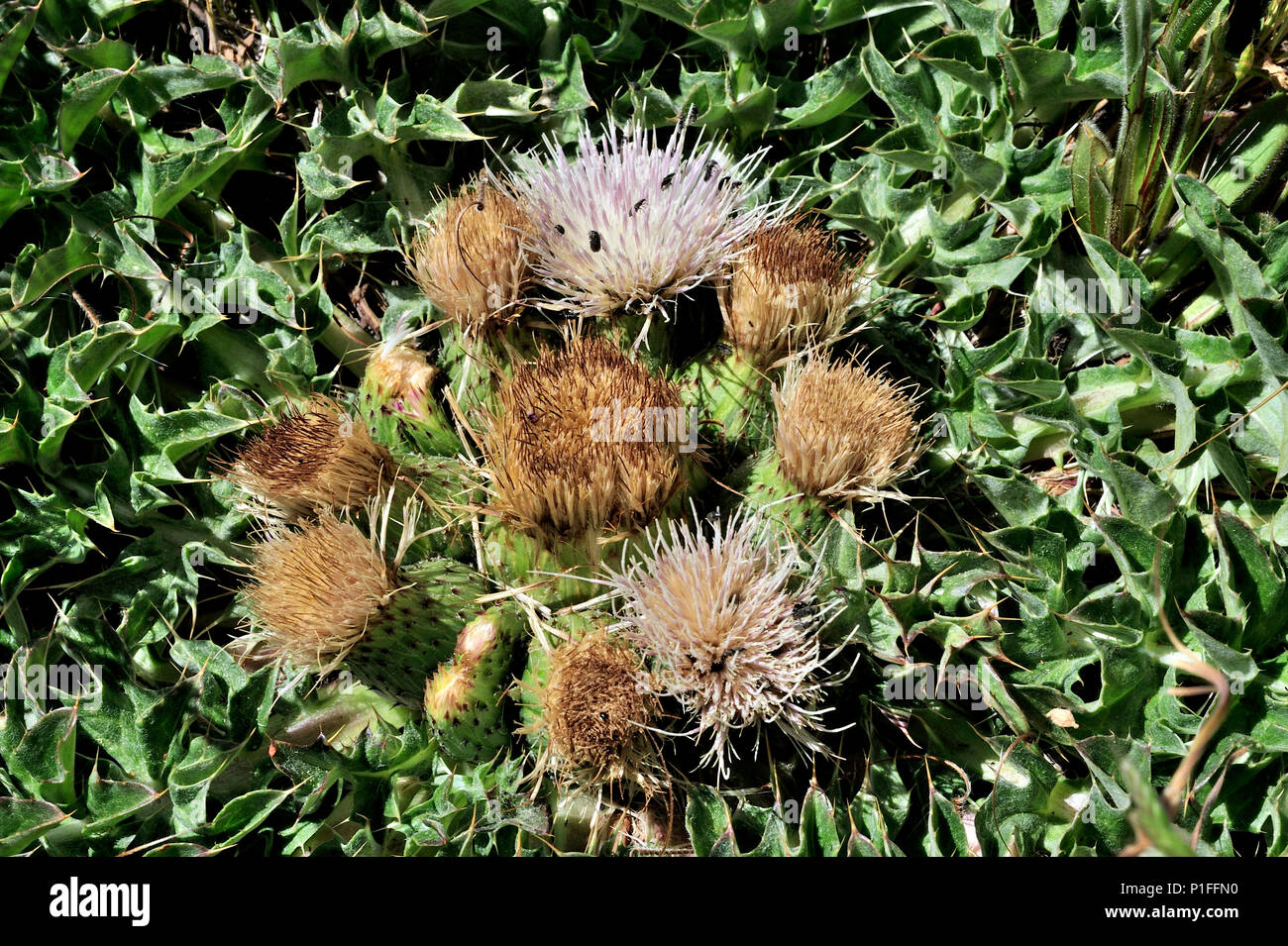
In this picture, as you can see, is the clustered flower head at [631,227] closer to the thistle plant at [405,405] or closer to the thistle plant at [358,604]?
the thistle plant at [405,405]

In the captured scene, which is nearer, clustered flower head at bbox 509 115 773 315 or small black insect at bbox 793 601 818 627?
small black insect at bbox 793 601 818 627

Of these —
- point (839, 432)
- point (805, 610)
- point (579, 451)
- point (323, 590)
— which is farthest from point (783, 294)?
point (323, 590)

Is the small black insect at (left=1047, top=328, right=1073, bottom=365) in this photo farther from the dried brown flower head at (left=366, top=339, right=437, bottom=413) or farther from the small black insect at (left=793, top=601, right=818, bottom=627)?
the dried brown flower head at (left=366, top=339, right=437, bottom=413)

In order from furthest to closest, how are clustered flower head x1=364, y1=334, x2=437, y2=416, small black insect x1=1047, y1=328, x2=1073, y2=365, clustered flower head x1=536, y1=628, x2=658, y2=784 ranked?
small black insect x1=1047, y1=328, x2=1073, y2=365 < clustered flower head x1=364, y1=334, x2=437, y2=416 < clustered flower head x1=536, y1=628, x2=658, y2=784

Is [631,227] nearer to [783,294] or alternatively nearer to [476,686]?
[783,294]

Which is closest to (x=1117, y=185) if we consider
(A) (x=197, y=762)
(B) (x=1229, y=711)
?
(B) (x=1229, y=711)

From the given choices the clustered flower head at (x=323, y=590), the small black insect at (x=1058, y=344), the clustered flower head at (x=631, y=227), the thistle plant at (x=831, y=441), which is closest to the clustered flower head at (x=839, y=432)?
the thistle plant at (x=831, y=441)

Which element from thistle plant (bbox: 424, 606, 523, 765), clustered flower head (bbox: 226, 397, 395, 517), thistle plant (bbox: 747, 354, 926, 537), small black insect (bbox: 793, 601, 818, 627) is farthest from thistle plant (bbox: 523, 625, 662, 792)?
clustered flower head (bbox: 226, 397, 395, 517)
